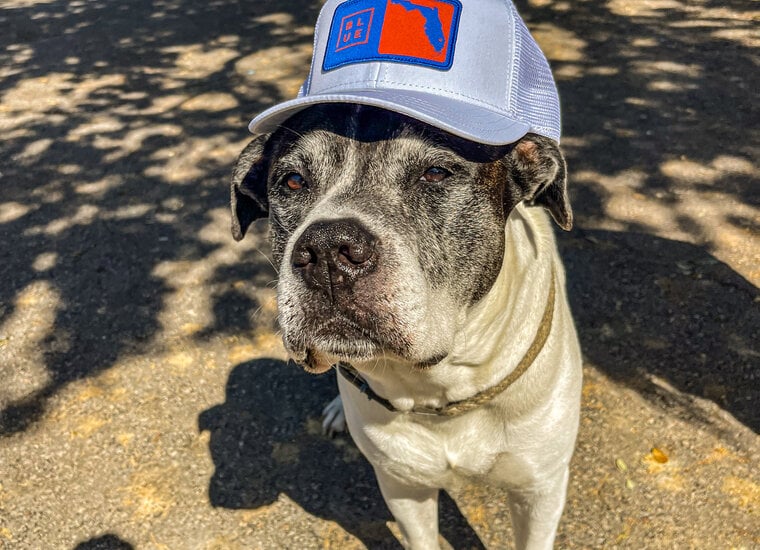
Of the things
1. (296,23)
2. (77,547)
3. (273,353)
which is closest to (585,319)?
(273,353)

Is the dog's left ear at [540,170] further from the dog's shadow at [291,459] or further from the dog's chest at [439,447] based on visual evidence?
the dog's shadow at [291,459]

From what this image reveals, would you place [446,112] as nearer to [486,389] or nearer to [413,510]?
[486,389]

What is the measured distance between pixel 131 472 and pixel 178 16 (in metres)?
7.67

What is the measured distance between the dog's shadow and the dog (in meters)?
0.72

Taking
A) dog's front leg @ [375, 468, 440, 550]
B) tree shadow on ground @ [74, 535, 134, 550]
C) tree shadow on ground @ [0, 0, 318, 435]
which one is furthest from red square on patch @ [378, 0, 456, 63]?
tree shadow on ground @ [0, 0, 318, 435]

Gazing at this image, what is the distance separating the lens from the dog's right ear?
2.81m

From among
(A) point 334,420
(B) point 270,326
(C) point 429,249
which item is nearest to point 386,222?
(C) point 429,249

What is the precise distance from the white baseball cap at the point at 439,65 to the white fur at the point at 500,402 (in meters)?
0.52

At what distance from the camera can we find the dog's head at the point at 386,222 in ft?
7.08

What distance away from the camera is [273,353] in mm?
4527

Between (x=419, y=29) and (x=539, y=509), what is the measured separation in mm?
1887

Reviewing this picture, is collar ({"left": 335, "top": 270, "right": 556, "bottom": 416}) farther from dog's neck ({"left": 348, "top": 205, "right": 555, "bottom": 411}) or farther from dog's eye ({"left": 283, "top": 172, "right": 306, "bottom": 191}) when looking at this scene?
dog's eye ({"left": 283, "top": 172, "right": 306, "bottom": 191})

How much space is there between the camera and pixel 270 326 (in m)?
4.71

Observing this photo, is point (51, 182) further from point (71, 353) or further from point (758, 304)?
point (758, 304)
